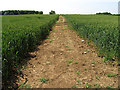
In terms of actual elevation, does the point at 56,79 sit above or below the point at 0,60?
below

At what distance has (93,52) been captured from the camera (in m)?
7.83

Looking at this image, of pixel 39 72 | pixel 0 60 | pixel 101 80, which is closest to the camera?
pixel 0 60

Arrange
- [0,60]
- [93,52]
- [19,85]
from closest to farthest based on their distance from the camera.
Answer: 1. [0,60]
2. [19,85]
3. [93,52]

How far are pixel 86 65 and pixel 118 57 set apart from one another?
1.44 meters

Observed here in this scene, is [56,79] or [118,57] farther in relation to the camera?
[118,57]

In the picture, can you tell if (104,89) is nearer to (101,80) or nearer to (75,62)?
(101,80)

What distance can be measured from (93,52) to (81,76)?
127 inches

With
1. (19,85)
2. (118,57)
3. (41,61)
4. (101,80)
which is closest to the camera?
(19,85)

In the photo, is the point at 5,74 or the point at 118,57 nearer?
the point at 5,74

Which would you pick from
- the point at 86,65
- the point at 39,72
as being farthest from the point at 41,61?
the point at 86,65

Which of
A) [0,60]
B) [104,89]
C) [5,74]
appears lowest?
[104,89]

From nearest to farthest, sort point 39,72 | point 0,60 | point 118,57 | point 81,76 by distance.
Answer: point 0,60, point 81,76, point 39,72, point 118,57

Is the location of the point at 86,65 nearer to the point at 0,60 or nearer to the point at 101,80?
the point at 101,80

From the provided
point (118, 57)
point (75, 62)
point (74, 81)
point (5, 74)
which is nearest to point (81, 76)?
point (74, 81)
